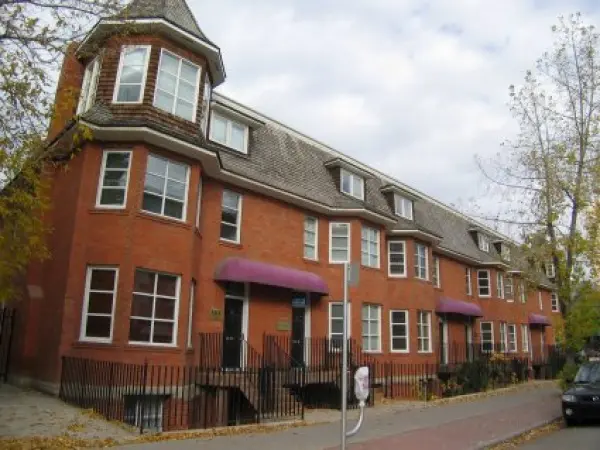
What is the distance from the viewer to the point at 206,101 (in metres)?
16.6

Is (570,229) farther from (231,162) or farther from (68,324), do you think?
(68,324)

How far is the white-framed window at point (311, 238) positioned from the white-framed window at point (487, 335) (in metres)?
17.1

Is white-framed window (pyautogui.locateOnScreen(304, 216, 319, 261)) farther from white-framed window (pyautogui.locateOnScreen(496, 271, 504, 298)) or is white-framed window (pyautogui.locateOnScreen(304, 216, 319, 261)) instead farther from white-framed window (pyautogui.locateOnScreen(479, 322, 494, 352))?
white-framed window (pyautogui.locateOnScreen(496, 271, 504, 298))

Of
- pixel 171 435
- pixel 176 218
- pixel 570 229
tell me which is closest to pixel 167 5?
pixel 176 218

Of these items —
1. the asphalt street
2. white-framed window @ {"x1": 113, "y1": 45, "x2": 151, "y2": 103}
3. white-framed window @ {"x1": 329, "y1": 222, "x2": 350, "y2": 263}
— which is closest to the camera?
the asphalt street

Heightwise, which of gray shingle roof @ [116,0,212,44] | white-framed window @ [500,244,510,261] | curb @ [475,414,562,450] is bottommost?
curb @ [475,414,562,450]

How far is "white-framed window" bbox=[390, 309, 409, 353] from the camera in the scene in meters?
22.5

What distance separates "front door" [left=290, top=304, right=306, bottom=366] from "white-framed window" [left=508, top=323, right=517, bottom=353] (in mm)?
21754

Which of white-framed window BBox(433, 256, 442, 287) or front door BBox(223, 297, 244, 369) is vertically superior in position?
white-framed window BBox(433, 256, 442, 287)

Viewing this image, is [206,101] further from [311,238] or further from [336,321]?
[336,321]

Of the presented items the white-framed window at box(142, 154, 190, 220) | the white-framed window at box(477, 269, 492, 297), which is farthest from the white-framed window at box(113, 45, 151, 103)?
the white-framed window at box(477, 269, 492, 297)

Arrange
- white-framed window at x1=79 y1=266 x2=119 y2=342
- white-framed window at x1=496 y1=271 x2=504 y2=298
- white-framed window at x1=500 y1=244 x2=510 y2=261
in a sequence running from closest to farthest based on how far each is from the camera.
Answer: white-framed window at x1=79 y1=266 x2=119 y2=342 < white-framed window at x1=500 y1=244 x2=510 y2=261 < white-framed window at x1=496 y1=271 x2=504 y2=298

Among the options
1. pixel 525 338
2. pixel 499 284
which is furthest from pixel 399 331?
pixel 525 338

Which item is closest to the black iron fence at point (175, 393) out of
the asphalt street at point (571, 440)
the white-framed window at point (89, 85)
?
the asphalt street at point (571, 440)
